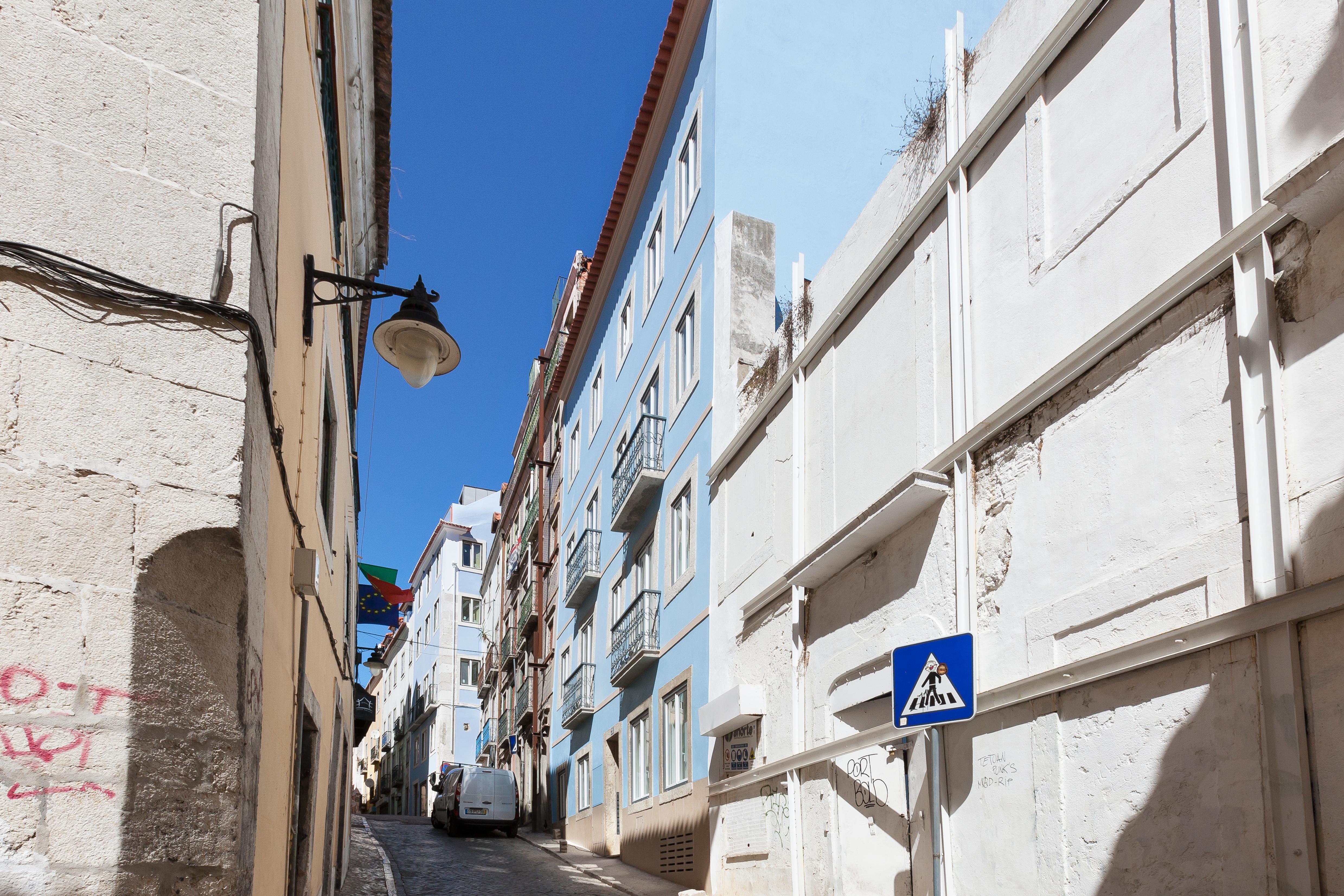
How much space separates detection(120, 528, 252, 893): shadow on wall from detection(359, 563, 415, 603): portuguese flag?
1539 cm

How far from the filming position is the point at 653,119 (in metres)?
20.8

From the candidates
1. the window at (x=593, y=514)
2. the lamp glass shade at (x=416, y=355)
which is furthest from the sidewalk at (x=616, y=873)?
the lamp glass shade at (x=416, y=355)

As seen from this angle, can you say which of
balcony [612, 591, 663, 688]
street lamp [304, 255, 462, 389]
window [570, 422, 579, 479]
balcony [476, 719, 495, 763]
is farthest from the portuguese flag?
balcony [476, 719, 495, 763]

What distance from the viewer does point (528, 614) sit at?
111 feet

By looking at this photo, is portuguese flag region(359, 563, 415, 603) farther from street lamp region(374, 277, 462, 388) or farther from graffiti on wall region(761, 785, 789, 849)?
street lamp region(374, 277, 462, 388)

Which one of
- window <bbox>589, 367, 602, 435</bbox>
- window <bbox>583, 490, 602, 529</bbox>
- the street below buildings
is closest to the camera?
the street below buildings

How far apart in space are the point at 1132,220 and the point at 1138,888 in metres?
3.89

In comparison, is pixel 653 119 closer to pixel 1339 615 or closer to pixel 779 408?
pixel 779 408

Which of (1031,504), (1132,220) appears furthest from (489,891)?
(1132,220)

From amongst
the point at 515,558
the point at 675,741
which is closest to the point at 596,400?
the point at 675,741

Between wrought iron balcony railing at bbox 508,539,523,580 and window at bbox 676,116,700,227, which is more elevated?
window at bbox 676,116,700,227

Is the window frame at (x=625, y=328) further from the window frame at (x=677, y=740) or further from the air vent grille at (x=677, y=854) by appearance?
the air vent grille at (x=677, y=854)

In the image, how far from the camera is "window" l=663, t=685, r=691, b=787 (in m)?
16.2

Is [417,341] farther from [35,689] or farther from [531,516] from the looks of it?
[531,516]
